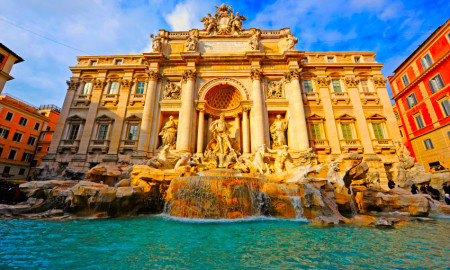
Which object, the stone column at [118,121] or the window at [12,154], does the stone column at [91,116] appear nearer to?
the stone column at [118,121]

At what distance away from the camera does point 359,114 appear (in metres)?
17.0

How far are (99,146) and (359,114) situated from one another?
79.5 ft

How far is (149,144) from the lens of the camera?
1569cm

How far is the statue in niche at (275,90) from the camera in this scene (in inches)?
685

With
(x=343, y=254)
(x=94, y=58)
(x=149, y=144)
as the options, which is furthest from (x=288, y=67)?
(x=94, y=58)

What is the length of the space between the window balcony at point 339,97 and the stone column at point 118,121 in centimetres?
2048

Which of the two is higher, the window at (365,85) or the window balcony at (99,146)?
the window at (365,85)

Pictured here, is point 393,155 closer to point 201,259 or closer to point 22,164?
point 201,259

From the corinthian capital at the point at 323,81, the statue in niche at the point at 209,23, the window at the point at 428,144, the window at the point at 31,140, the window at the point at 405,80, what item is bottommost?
the window at the point at 428,144

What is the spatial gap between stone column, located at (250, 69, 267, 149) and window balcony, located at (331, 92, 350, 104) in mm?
7303

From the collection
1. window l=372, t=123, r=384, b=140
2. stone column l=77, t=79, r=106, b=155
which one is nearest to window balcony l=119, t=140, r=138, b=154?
stone column l=77, t=79, r=106, b=155

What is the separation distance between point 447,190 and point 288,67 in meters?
14.1

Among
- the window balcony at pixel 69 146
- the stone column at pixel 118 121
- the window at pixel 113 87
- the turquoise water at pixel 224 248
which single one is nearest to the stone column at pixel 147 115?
the stone column at pixel 118 121

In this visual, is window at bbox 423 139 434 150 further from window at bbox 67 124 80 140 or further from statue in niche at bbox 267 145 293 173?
window at bbox 67 124 80 140
